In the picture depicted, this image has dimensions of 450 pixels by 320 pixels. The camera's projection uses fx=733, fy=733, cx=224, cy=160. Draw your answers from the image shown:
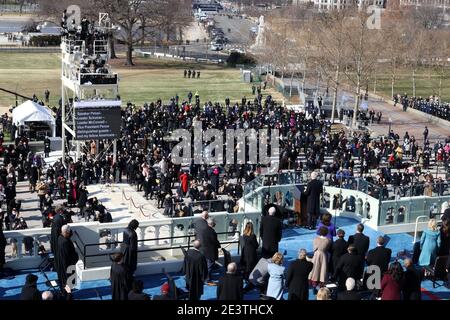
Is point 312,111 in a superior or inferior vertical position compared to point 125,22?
inferior

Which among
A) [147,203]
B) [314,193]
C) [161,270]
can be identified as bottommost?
[147,203]

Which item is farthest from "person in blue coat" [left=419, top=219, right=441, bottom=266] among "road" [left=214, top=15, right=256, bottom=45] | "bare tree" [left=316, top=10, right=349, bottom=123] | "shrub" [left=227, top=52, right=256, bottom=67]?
"road" [left=214, top=15, right=256, bottom=45]

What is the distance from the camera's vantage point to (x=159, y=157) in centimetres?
2938

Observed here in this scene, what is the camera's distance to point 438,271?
13.3 meters

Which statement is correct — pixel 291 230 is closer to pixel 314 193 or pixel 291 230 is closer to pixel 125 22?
pixel 314 193

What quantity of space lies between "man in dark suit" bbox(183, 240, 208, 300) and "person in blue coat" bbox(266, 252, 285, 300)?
1.10m

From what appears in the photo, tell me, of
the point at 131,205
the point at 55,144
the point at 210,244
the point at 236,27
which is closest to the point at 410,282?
the point at 210,244

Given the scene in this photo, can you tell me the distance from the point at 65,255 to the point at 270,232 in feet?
11.9

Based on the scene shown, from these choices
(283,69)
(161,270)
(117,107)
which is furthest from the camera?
(283,69)

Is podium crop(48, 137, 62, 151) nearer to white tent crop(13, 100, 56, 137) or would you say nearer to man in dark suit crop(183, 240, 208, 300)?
white tent crop(13, 100, 56, 137)

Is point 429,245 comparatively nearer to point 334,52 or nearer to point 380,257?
point 380,257

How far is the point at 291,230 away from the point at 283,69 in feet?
145

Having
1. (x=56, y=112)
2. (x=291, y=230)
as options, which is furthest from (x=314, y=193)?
(x=56, y=112)

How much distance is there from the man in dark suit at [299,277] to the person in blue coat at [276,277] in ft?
0.51
